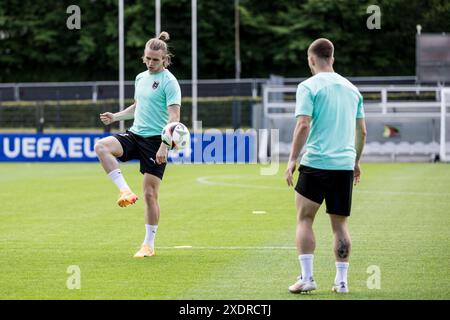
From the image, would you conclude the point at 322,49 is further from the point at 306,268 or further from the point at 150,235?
the point at 150,235

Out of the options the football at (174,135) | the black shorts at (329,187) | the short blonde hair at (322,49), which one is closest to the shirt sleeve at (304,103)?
the short blonde hair at (322,49)

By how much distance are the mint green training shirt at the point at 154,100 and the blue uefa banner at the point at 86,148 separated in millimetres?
19402

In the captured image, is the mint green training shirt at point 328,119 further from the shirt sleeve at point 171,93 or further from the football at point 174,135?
the shirt sleeve at point 171,93

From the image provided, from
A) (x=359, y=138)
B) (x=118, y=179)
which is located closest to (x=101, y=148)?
(x=118, y=179)

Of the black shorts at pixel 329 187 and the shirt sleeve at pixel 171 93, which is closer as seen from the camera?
the black shorts at pixel 329 187

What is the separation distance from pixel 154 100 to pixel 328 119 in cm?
288

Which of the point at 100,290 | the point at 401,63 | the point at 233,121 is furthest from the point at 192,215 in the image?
the point at 401,63

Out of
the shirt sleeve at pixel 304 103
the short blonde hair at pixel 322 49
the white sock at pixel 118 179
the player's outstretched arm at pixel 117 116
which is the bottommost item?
the white sock at pixel 118 179

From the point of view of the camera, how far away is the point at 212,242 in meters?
12.5

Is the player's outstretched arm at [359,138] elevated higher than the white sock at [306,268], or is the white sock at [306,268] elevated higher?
the player's outstretched arm at [359,138]

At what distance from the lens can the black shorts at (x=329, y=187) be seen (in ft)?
28.6
